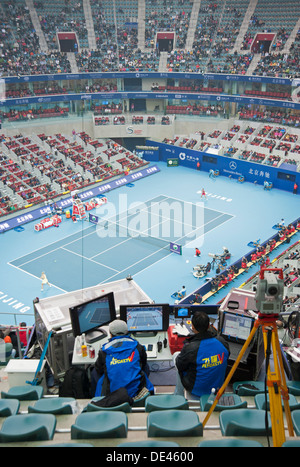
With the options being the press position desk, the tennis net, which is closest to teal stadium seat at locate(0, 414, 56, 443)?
the press position desk

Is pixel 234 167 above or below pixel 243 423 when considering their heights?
below

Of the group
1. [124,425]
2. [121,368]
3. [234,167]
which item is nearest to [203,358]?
[121,368]

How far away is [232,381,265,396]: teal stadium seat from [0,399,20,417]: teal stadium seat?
11.5 feet

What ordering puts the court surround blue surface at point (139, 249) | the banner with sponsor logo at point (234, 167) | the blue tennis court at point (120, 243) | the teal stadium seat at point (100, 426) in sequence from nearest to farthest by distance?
the teal stadium seat at point (100, 426) < the court surround blue surface at point (139, 249) < the blue tennis court at point (120, 243) < the banner with sponsor logo at point (234, 167)

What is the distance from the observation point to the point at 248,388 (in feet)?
26.1

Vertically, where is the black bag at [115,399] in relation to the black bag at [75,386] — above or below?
above

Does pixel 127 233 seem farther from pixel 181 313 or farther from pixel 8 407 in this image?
pixel 8 407

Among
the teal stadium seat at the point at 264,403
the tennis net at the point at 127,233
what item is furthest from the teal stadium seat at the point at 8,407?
the tennis net at the point at 127,233

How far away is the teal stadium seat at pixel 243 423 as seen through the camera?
5.88 meters

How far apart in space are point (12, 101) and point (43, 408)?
4123 cm

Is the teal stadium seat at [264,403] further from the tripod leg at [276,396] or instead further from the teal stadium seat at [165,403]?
the teal stadium seat at [165,403]

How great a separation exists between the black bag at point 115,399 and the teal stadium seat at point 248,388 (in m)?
1.89

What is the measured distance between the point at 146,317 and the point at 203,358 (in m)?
2.93

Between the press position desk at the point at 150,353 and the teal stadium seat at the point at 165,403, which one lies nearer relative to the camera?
the teal stadium seat at the point at 165,403
